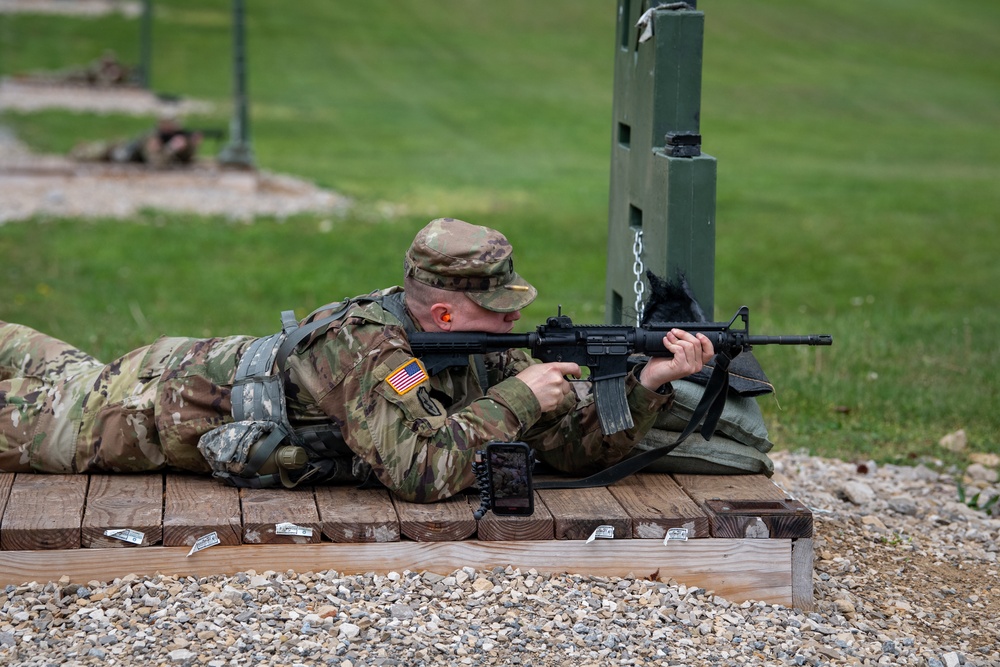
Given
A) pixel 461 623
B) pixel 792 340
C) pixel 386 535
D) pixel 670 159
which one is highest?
pixel 670 159

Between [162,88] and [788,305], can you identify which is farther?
[162,88]

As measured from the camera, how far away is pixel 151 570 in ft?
14.5

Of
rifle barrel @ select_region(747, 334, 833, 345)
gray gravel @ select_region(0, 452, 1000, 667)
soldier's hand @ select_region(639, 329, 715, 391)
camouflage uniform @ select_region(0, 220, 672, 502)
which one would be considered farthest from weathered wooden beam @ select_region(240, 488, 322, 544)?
rifle barrel @ select_region(747, 334, 833, 345)

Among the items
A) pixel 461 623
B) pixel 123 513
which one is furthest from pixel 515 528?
pixel 123 513

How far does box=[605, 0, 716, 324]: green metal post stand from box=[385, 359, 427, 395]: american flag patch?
147 cm

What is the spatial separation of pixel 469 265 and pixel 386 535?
0.97 m

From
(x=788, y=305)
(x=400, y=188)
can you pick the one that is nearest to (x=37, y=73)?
(x=400, y=188)

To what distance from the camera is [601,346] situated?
188 inches

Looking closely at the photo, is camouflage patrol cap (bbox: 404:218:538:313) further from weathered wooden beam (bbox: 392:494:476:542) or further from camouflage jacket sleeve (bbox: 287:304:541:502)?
weathered wooden beam (bbox: 392:494:476:542)

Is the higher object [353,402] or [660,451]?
[353,402]

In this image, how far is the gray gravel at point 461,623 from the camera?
404 centimetres

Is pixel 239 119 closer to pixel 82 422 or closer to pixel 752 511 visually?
pixel 82 422

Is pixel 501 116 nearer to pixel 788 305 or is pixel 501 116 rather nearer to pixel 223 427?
pixel 788 305

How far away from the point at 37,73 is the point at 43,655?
30.5 meters
